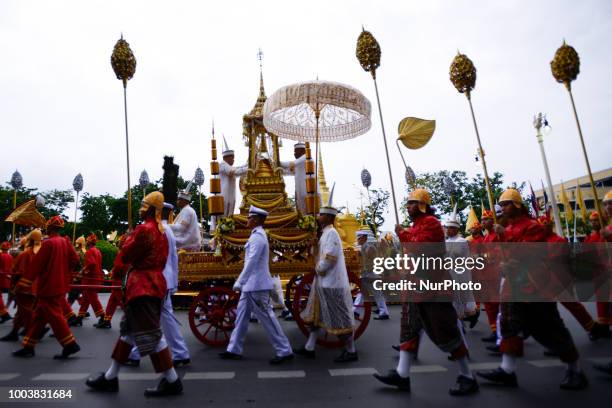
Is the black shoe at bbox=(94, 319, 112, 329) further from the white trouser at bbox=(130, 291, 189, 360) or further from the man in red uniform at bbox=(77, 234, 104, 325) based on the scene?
the white trouser at bbox=(130, 291, 189, 360)

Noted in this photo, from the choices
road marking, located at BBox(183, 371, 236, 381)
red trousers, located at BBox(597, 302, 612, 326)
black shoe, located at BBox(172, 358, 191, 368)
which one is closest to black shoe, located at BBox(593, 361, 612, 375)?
red trousers, located at BBox(597, 302, 612, 326)

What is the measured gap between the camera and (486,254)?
245 inches

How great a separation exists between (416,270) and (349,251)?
8.61 ft

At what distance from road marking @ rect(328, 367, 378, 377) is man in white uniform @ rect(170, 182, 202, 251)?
117 inches

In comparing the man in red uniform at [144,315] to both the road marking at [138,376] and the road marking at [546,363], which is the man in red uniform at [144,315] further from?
the road marking at [546,363]

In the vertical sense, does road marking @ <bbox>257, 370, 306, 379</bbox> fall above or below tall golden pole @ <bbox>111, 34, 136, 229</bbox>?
below

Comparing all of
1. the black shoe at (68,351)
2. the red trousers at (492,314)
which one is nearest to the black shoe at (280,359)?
the black shoe at (68,351)

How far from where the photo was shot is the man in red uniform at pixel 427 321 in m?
3.56

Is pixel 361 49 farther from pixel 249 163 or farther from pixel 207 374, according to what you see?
pixel 207 374

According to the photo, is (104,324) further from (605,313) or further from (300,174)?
(605,313)

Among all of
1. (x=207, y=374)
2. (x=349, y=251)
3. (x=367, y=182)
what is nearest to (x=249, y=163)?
(x=349, y=251)

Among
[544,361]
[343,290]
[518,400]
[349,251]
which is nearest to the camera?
[518,400]

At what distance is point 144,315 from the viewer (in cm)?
361

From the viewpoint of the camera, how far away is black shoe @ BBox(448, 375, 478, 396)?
353cm
